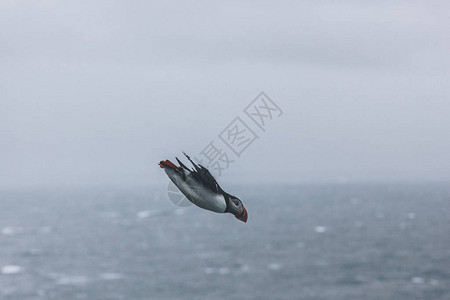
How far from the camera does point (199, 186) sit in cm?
416

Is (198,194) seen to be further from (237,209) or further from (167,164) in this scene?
(237,209)

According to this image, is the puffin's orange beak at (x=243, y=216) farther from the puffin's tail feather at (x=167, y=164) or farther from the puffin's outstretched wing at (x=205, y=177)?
the puffin's tail feather at (x=167, y=164)

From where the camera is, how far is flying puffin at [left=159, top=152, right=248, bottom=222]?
4129 mm

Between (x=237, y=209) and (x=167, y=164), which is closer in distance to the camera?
(x=167, y=164)

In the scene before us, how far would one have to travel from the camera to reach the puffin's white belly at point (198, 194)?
411 cm

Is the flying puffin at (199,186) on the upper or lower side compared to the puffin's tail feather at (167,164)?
lower

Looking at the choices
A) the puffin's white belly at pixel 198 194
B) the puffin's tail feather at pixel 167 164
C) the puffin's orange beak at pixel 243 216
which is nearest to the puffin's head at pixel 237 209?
the puffin's orange beak at pixel 243 216

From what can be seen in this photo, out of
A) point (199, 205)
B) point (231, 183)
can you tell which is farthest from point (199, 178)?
point (231, 183)

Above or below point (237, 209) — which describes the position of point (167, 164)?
above

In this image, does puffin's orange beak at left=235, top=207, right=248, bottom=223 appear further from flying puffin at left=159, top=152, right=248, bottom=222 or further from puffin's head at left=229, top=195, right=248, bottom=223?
flying puffin at left=159, top=152, right=248, bottom=222

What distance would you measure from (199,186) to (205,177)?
109 mm

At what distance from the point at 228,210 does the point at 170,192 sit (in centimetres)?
49

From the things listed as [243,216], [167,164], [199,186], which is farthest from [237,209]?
[167,164]

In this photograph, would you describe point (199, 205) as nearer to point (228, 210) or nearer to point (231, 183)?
point (228, 210)
